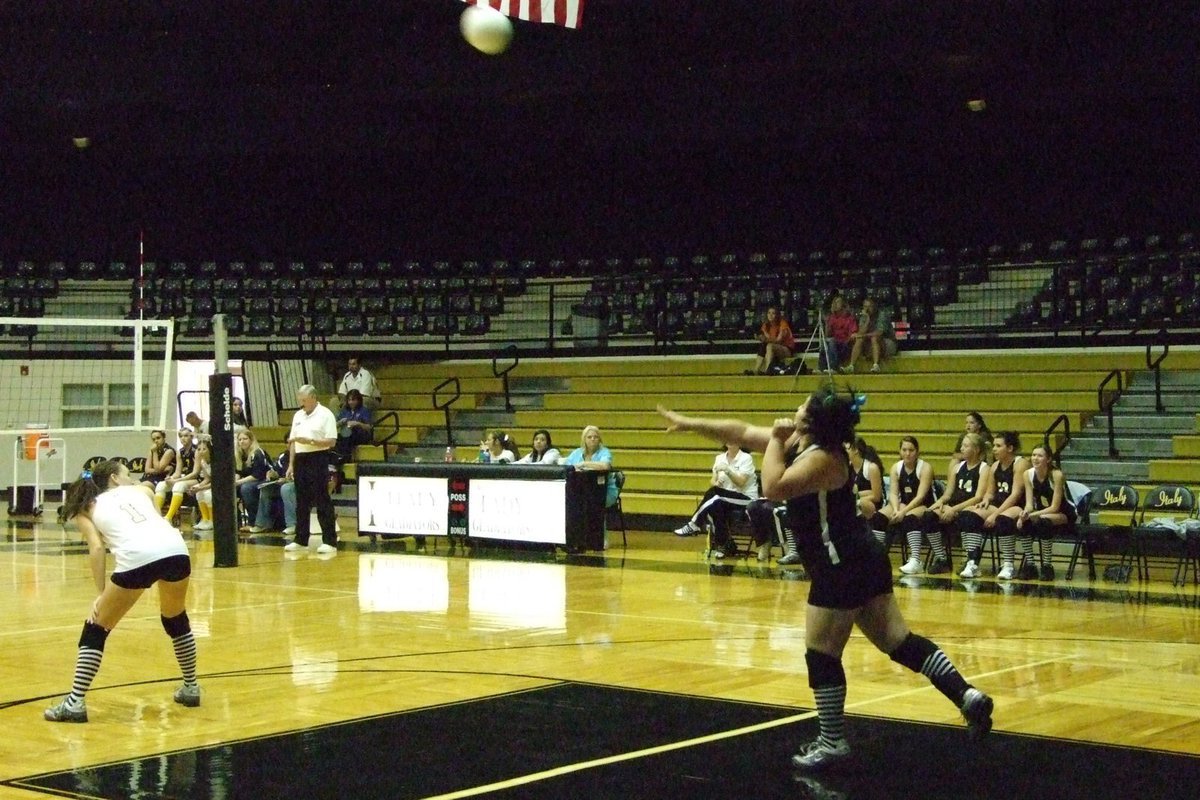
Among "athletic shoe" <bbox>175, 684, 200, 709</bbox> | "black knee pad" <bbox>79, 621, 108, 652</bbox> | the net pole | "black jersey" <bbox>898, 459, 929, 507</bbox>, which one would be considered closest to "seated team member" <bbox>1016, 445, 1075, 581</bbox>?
"black jersey" <bbox>898, 459, 929, 507</bbox>

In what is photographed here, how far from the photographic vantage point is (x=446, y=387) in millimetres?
24688

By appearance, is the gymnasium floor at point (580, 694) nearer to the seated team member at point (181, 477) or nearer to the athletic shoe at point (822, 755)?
the athletic shoe at point (822, 755)

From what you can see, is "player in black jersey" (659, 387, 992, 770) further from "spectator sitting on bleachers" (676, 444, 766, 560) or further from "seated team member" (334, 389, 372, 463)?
"seated team member" (334, 389, 372, 463)

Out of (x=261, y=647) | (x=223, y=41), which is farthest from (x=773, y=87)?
(x=261, y=647)

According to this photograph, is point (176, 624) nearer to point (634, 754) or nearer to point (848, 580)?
point (634, 754)

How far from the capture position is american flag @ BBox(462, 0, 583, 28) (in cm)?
1609

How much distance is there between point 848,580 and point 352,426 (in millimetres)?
16904

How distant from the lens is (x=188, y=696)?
786cm

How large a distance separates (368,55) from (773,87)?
6.84 meters

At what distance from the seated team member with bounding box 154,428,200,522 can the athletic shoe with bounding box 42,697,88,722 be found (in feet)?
44.2

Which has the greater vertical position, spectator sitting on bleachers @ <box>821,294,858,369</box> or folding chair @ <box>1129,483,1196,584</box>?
spectator sitting on bleachers @ <box>821,294,858,369</box>

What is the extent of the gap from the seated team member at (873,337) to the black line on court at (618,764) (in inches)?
556

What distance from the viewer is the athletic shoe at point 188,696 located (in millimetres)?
7855

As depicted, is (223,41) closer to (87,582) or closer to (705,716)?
(87,582)
